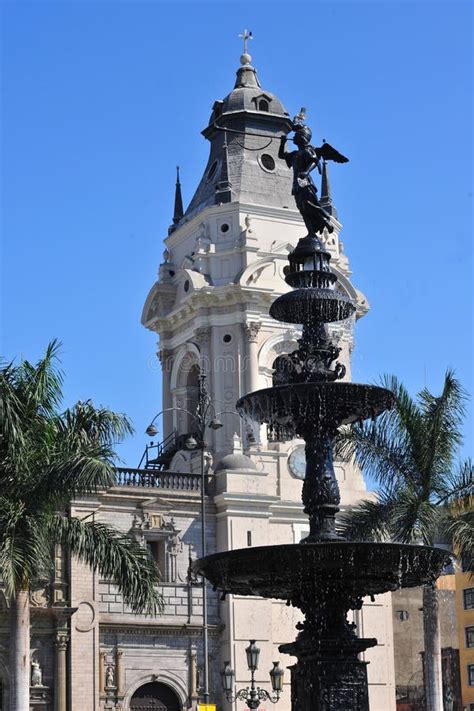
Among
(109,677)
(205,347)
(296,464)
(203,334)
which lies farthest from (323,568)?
(203,334)

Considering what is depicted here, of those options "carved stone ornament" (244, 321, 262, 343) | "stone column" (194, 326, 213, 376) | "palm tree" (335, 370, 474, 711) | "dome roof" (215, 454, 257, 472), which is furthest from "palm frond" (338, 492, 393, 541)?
"stone column" (194, 326, 213, 376)

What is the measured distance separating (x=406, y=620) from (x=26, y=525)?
Answer: 41942mm

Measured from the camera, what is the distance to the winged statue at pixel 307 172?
20312mm

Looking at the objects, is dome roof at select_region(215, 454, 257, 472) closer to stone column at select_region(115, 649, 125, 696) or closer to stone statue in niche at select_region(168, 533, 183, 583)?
stone statue in niche at select_region(168, 533, 183, 583)

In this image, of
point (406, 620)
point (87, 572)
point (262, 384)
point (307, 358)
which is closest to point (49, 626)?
point (87, 572)

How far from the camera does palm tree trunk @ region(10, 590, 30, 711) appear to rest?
1038 inches

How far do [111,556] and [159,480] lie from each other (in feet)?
56.6

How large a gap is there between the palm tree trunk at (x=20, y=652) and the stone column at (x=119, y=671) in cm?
1472

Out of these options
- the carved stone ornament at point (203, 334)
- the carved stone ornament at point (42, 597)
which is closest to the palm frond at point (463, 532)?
the carved stone ornament at point (42, 597)

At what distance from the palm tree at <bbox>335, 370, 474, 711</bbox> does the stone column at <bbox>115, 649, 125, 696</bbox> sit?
14743mm

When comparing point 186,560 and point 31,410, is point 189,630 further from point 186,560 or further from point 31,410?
point 31,410

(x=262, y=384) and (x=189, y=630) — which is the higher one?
(x=262, y=384)

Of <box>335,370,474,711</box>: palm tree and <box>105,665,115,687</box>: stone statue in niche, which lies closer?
<box>335,370,474,711</box>: palm tree

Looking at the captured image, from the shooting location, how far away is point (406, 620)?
65.2 metres
